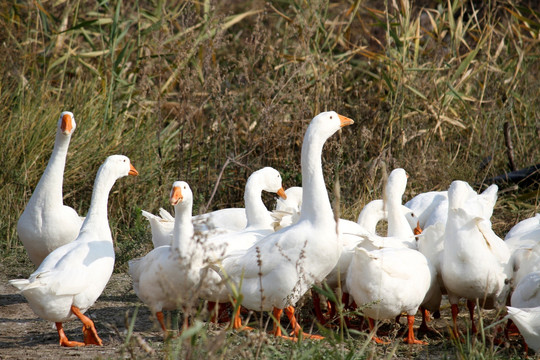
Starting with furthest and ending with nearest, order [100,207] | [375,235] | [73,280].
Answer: [375,235] → [100,207] → [73,280]

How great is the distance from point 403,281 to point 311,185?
34.8 inches

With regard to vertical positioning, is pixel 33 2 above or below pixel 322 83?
above

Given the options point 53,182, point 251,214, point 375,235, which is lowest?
point 375,235

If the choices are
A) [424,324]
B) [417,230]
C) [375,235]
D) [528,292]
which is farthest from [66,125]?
[528,292]

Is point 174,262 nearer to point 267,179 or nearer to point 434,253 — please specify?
point 267,179

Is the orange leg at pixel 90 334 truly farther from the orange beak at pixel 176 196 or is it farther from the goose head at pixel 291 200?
the goose head at pixel 291 200

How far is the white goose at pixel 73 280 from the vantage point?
14.6 feet

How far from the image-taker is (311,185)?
15.9 feet

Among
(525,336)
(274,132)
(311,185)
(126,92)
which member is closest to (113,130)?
(126,92)

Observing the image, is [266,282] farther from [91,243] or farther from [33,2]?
→ [33,2]

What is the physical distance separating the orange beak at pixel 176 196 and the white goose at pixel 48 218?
134 cm

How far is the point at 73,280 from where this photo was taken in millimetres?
4539

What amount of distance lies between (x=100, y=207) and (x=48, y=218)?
59cm

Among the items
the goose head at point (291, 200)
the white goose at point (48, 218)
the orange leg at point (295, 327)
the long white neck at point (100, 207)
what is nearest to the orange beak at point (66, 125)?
the white goose at point (48, 218)
